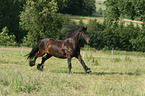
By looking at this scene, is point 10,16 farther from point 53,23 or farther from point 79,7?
point 79,7

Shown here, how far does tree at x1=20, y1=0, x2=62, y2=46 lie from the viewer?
153 feet

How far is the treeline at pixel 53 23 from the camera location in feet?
82.9

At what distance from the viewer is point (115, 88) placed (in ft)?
23.3

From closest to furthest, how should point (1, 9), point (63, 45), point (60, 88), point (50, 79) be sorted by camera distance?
point (60, 88)
point (50, 79)
point (63, 45)
point (1, 9)

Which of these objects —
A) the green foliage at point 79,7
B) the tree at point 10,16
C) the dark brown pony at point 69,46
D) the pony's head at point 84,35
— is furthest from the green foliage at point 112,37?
the pony's head at point 84,35

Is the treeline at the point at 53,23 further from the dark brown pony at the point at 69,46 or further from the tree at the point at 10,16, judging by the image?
the dark brown pony at the point at 69,46

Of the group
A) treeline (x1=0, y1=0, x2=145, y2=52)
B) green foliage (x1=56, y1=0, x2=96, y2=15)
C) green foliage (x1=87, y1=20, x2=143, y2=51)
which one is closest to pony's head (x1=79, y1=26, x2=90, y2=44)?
treeline (x1=0, y1=0, x2=145, y2=52)

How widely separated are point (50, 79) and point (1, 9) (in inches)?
2053

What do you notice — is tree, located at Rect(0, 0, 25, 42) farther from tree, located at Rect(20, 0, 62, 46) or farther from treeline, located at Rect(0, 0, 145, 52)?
tree, located at Rect(20, 0, 62, 46)

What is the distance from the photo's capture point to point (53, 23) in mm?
47531

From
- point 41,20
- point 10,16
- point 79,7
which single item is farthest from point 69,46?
point 79,7

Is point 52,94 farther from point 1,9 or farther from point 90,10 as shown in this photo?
point 90,10

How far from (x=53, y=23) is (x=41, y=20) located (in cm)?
271

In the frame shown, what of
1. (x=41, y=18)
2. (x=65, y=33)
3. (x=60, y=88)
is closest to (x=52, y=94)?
(x=60, y=88)
